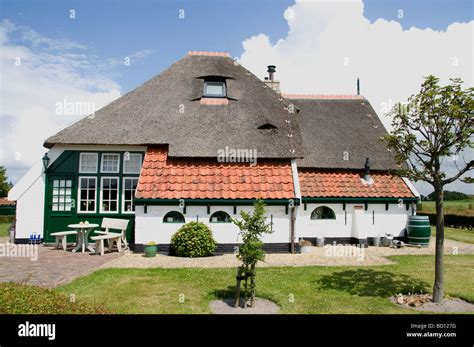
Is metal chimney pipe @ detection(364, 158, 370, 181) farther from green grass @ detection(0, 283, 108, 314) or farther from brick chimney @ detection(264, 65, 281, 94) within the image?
green grass @ detection(0, 283, 108, 314)

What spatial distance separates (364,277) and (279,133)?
759cm

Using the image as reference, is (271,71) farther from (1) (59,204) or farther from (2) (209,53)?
(1) (59,204)

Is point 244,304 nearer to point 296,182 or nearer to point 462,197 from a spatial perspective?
point 296,182

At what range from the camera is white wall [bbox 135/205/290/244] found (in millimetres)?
13516

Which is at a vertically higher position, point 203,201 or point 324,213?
point 203,201

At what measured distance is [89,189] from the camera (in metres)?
15.2

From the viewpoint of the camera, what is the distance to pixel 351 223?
15.7 metres

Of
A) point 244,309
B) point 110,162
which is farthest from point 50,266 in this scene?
point 244,309

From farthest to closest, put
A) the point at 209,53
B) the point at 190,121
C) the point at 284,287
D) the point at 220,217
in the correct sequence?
1. the point at 209,53
2. the point at 190,121
3. the point at 220,217
4. the point at 284,287

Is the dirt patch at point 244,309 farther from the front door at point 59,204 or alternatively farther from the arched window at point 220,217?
the front door at point 59,204

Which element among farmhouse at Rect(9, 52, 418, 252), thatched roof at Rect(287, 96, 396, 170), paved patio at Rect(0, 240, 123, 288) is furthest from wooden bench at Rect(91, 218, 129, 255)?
thatched roof at Rect(287, 96, 396, 170)

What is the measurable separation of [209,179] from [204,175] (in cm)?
32
